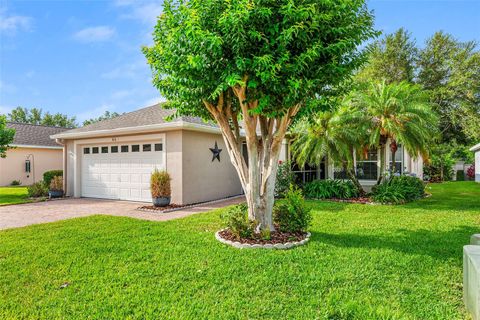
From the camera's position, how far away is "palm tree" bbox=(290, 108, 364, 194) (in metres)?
10.3

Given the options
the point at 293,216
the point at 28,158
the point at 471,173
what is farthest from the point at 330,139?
the point at 28,158

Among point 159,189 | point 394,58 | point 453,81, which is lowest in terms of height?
point 159,189

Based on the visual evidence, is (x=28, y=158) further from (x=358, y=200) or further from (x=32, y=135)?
(x=358, y=200)

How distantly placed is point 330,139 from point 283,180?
94.9 inches

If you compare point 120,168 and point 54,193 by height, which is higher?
point 120,168

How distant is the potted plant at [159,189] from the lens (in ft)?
30.5

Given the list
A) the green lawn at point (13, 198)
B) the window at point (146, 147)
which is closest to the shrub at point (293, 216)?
the window at point (146, 147)

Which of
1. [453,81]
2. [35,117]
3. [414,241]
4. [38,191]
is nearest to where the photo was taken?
[414,241]

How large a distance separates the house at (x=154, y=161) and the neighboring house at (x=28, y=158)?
8.68m

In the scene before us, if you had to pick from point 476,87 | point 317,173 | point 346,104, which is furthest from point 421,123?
point 476,87

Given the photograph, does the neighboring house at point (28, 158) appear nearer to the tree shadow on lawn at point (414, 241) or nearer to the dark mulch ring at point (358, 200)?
the dark mulch ring at point (358, 200)

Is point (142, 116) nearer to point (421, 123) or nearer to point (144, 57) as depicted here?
point (144, 57)

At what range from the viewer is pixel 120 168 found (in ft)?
38.0

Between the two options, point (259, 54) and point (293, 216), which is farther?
point (293, 216)
